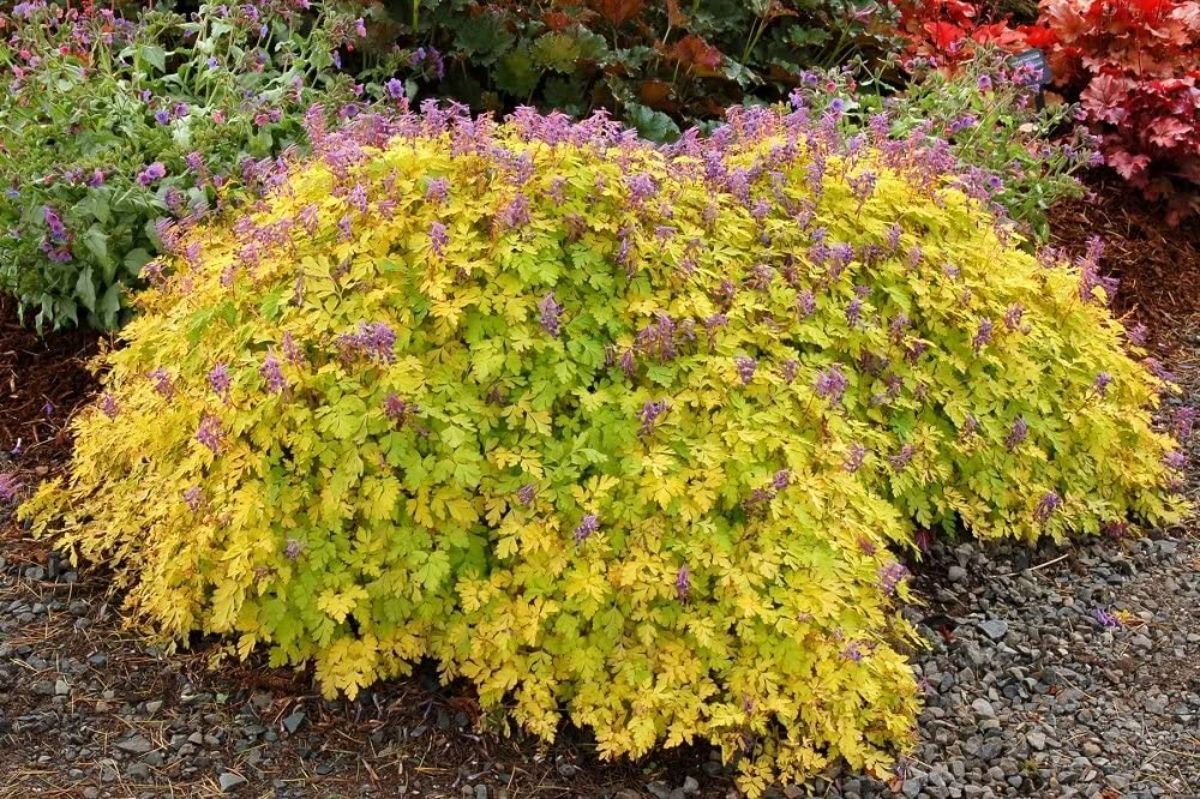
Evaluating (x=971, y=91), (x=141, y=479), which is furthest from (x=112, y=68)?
(x=971, y=91)

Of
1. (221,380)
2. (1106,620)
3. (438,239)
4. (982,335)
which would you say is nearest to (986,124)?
(982,335)

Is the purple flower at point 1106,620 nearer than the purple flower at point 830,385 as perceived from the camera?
No

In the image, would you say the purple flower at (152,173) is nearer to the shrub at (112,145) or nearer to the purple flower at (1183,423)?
the shrub at (112,145)

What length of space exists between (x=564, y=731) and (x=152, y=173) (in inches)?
88.6

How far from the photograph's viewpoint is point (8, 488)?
353 cm

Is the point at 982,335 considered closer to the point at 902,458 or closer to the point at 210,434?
the point at 902,458

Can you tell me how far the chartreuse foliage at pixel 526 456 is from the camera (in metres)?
2.73

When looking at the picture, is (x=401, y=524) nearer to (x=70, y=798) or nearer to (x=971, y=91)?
(x=70, y=798)

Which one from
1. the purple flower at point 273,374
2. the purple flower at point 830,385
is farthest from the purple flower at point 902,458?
the purple flower at point 273,374

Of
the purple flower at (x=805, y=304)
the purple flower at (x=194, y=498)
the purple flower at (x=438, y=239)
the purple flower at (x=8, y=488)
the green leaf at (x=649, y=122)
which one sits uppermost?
the purple flower at (x=438, y=239)

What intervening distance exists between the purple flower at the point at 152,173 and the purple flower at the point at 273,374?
137cm

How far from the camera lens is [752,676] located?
2.72 meters

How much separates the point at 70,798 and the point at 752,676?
1.54 m

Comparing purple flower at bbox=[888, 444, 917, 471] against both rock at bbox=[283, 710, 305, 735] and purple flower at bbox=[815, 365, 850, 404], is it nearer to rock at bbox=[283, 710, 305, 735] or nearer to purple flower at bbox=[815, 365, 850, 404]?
purple flower at bbox=[815, 365, 850, 404]
